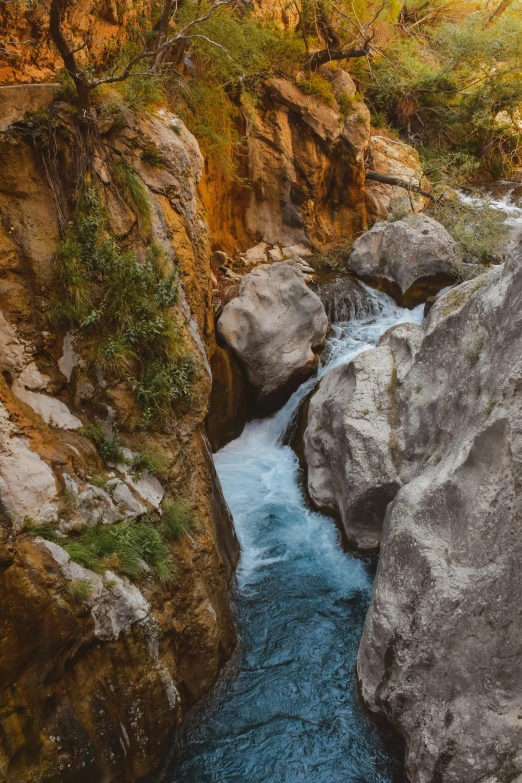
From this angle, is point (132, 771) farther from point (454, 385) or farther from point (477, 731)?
point (454, 385)

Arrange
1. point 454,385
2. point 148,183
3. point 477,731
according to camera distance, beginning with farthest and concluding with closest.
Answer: point 148,183, point 454,385, point 477,731

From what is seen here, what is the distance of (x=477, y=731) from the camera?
13.5ft

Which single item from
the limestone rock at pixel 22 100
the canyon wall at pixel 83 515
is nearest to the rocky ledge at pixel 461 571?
the canyon wall at pixel 83 515

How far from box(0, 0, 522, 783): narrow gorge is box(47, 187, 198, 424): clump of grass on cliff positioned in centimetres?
3

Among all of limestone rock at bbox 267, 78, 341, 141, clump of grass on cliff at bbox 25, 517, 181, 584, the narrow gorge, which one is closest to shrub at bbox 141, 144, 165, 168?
the narrow gorge

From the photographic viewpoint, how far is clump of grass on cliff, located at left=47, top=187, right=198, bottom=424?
5879 millimetres

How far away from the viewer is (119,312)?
6.07 meters

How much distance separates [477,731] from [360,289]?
10.1 m

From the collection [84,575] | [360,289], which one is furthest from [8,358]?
[360,289]

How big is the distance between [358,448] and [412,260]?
22.3 feet

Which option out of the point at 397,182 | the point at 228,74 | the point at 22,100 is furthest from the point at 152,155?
the point at 397,182

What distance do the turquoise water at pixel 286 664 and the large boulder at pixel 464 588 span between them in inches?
18.7

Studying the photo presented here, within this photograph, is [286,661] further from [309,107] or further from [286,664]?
[309,107]

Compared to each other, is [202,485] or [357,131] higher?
[357,131]
